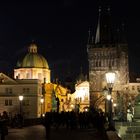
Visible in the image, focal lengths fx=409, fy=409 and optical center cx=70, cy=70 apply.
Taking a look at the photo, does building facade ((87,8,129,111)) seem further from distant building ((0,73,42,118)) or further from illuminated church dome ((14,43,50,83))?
distant building ((0,73,42,118))

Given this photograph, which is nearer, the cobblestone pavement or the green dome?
the cobblestone pavement

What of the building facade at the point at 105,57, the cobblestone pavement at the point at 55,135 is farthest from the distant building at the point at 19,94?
the cobblestone pavement at the point at 55,135

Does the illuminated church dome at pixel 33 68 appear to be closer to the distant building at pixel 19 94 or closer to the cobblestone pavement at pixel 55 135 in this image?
the distant building at pixel 19 94

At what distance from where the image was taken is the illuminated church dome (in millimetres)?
120625

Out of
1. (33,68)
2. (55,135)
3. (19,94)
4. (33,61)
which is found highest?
(33,61)

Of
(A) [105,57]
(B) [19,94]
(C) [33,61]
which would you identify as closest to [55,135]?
(B) [19,94]

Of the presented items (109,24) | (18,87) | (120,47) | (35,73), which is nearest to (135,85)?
(120,47)

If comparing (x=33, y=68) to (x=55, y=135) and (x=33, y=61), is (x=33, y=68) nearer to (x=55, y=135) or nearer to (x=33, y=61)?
(x=33, y=61)

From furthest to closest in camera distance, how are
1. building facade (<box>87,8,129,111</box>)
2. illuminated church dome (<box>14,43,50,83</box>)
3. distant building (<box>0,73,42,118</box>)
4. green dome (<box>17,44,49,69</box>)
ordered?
1. green dome (<box>17,44,49,69</box>)
2. illuminated church dome (<box>14,43,50,83</box>)
3. building facade (<box>87,8,129,111</box>)
4. distant building (<box>0,73,42,118</box>)

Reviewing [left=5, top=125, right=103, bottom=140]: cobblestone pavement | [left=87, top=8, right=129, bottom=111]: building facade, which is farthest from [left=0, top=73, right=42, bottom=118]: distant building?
[left=5, top=125, right=103, bottom=140]: cobblestone pavement

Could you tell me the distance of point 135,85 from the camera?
119m

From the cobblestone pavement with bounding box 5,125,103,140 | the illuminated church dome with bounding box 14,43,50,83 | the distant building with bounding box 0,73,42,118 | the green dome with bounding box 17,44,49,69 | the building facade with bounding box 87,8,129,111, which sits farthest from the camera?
the green dome with bounding box 17,44,49,69

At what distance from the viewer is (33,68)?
395 ft

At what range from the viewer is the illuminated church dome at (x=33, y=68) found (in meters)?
121
